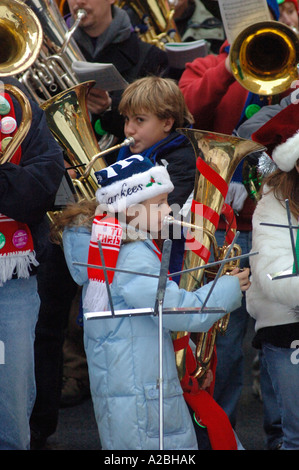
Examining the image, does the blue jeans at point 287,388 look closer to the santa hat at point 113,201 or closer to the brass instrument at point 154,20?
the santa hat at point 113,201

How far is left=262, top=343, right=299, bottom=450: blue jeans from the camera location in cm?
306

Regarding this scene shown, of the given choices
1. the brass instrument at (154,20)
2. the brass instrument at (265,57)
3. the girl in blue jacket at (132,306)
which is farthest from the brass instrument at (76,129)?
the brass instrument at (154,20)

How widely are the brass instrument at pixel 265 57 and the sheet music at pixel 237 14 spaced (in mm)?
47

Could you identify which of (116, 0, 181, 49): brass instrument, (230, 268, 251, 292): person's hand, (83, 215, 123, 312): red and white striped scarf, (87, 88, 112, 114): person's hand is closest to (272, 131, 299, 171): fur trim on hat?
(230, 268, 251, 292): person's hand

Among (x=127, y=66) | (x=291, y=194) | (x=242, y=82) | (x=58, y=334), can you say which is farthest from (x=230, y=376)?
(x=127, y=66)

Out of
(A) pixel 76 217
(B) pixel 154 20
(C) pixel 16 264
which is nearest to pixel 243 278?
(A) pixel 76 217

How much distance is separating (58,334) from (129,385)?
116cm

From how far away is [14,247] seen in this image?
3.14 meters

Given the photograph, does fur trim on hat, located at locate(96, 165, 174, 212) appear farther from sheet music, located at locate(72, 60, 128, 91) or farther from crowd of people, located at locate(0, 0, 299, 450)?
sheet music, located at locate(72, 60, 128, 91)

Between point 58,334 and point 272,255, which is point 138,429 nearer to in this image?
point 272,255

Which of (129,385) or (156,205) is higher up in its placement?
(156,205)

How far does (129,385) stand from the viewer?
9.53 feet

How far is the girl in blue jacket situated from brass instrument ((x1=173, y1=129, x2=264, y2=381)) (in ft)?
0.57

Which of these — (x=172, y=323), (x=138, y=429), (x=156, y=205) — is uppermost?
(x=156, y=205)
